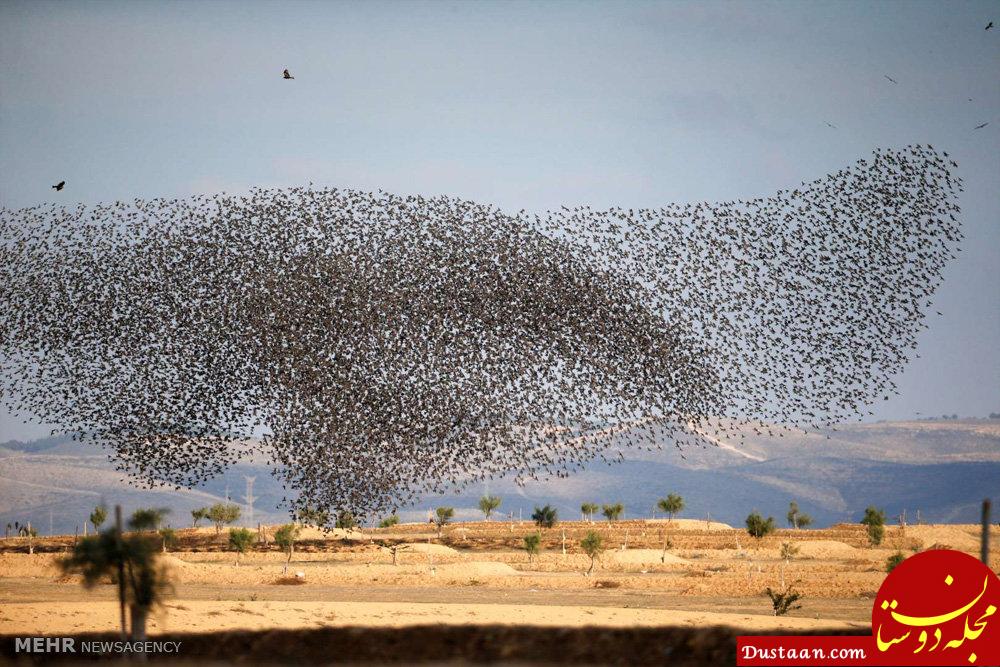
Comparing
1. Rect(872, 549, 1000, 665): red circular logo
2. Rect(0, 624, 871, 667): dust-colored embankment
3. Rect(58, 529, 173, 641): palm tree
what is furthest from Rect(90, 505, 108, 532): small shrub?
Rect(872, 549, 1000, 665): red circular logo

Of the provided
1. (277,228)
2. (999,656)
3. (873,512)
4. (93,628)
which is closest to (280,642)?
(93,628)

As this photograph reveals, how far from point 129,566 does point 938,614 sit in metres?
17.3

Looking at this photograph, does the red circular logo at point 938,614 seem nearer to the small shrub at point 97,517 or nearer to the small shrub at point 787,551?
the small shrub at point 787,551

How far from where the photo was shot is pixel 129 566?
23344 mm

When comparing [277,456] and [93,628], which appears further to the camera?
[277,456]

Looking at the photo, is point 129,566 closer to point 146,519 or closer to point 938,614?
point 146,519

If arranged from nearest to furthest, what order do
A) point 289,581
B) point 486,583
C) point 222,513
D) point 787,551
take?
point 289,581 → point 486,583 → point 787,551 → point 222,513

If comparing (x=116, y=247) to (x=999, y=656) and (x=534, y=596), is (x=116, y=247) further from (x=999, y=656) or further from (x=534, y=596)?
(x=999, y=656)

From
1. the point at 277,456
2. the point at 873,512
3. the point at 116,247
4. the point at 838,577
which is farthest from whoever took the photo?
the point at 873,512

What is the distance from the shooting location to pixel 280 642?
29375mm

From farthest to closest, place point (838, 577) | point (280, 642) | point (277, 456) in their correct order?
point (838, 577) → point (277, 456) → point (280, 642)

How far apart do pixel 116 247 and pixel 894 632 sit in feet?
120

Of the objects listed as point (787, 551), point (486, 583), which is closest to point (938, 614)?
point (486, 583)

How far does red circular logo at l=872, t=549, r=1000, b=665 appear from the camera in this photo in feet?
70.9
